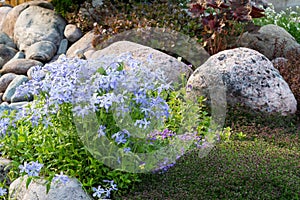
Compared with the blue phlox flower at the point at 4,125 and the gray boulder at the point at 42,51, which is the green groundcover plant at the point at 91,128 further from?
the gray boulder at the point at 42,51

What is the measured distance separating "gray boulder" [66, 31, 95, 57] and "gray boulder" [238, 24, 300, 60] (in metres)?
2.34

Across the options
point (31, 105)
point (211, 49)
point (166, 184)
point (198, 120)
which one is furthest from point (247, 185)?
point (211, 49)

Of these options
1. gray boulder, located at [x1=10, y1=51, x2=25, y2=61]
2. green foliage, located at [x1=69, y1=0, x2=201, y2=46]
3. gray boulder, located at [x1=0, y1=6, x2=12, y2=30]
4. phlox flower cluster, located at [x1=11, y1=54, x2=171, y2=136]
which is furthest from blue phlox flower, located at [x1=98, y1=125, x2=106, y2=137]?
gray boulder, located at [x1=0, y1=6, x2=12, y2=30]

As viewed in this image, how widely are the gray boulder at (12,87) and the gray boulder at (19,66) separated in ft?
1.66

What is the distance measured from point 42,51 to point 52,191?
460 cm

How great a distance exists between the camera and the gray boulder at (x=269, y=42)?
7.25m

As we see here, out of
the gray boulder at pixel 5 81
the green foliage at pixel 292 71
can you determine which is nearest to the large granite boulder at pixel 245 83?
the green foliage at pixel 292 71

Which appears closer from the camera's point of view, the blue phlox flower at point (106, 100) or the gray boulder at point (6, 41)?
the blue phlox flower at point (106, 100)

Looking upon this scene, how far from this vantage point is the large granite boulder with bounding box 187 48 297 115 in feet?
18.0

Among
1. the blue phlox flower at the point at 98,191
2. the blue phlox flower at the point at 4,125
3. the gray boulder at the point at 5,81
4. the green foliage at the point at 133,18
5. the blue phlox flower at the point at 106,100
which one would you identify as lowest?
the gray boulder at the point at 5,81

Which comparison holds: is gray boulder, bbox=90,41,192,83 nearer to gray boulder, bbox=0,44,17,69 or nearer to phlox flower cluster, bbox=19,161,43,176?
phlox flower cluster, bbox=19,161,43,176

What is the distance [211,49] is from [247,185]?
3.15 metres

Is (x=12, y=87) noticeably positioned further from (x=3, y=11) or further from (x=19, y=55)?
(x=3, y=11)

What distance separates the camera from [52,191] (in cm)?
376
